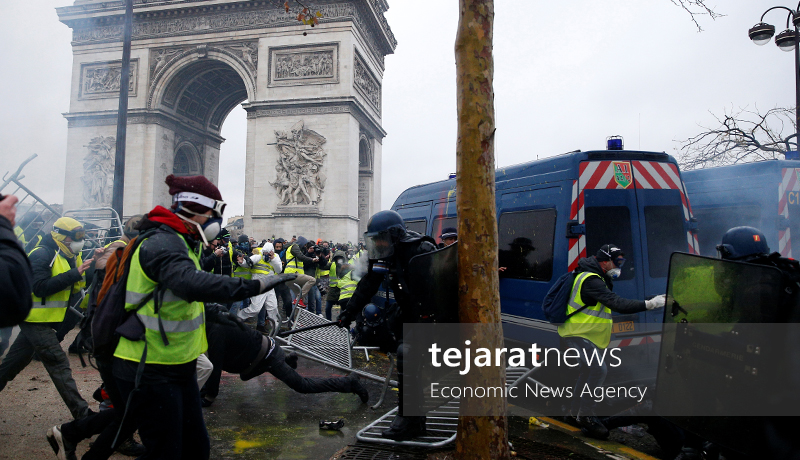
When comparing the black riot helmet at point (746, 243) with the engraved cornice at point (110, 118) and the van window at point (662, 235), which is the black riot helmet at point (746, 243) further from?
the engraved cornice at point (110, 118)

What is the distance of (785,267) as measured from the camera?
7.70ft

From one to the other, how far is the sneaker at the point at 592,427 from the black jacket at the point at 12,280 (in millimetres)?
3721

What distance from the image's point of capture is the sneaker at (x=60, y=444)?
123 inches

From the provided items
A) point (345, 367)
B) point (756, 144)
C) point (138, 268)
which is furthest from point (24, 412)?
point (756, 144)

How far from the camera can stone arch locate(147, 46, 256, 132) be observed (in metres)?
24.3

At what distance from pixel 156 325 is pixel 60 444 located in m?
1.61

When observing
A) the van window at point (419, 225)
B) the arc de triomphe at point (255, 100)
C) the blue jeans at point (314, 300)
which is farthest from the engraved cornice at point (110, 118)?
the van window at point (419, 225)

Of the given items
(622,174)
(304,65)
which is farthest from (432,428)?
(304,65)

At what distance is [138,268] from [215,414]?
8.05 ft

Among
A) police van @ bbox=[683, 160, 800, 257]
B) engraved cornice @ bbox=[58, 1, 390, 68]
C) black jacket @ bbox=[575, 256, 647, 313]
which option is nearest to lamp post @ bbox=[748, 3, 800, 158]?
police van @ bbox=[683, 160, 800, 257]

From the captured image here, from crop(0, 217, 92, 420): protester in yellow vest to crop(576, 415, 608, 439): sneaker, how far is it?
3.88m

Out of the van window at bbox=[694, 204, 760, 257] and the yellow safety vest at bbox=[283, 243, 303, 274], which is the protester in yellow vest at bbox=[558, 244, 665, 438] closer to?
the van window at bbox=[694, 204, 760, 257]

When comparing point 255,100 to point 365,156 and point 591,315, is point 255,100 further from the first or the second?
point 591,315

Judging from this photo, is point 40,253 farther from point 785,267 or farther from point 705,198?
point 705,198
